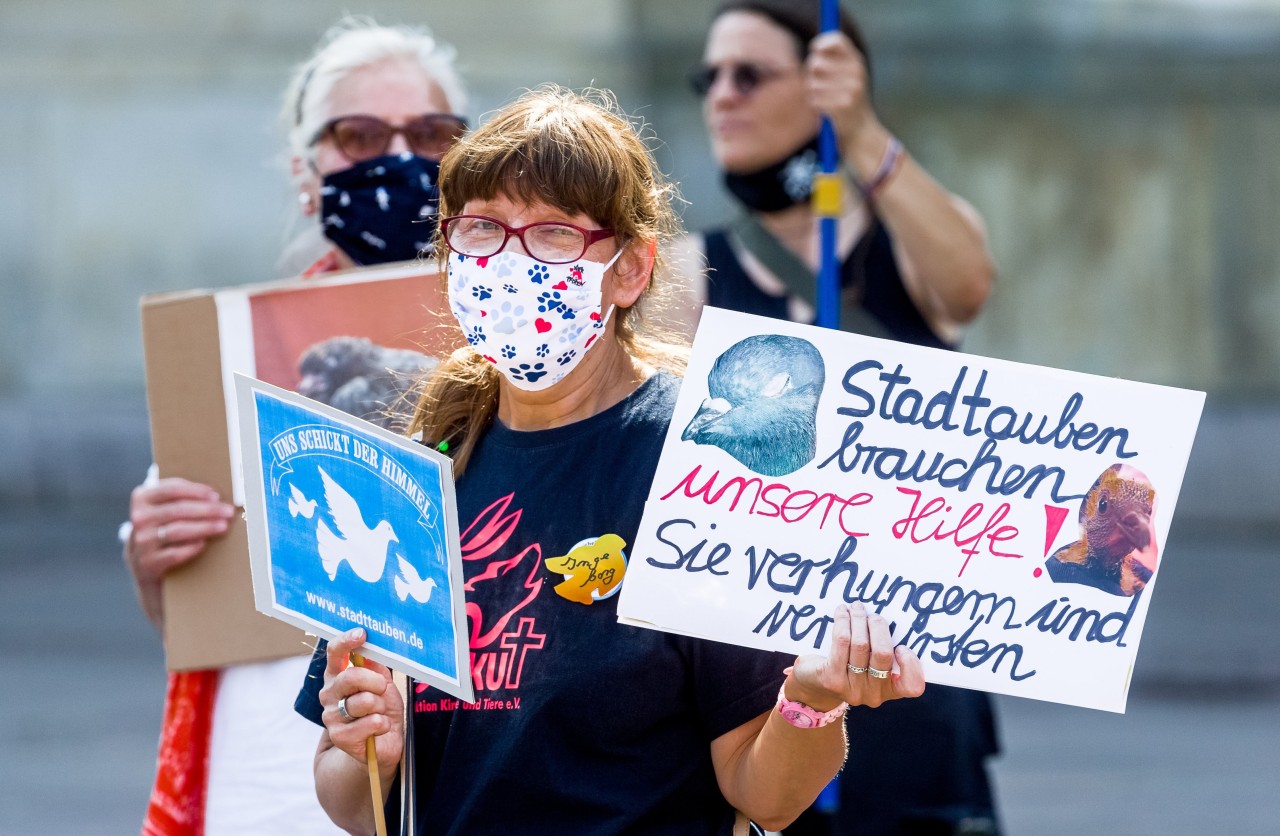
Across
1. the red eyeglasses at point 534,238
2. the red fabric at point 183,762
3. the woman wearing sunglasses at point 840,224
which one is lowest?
the red fabric at point 183,762

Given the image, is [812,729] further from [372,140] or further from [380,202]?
[372,140]

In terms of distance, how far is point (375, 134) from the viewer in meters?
3.07

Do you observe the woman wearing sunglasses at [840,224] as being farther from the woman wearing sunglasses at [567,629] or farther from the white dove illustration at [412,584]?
the white dove illustration at [412,584]

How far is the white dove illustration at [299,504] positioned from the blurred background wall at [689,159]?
10.0 m

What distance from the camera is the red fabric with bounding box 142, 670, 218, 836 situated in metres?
2.84

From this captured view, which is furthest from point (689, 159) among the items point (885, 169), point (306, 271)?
point (306, 271)

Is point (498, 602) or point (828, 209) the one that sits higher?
point (828, 209)

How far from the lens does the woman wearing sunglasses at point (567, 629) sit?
205 cm

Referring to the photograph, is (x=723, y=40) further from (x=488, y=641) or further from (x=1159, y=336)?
(x=1159, y=336)

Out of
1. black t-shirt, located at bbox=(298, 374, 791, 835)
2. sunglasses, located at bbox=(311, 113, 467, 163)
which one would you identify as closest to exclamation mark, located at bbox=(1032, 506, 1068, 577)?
black t-shirt, located at bbox=(298, 374, 791, 835)

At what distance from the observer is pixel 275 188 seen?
12453mm

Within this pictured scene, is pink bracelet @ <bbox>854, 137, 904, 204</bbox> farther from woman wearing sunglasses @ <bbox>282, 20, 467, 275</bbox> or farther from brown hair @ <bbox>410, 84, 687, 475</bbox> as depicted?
brown hair @ <bbox>410, 84, 687, 475</bbox>

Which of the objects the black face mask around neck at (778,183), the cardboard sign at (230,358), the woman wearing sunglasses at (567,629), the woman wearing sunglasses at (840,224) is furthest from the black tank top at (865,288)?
the woman wearing sunglasses at (567,629)

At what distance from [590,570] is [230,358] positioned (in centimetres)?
106
